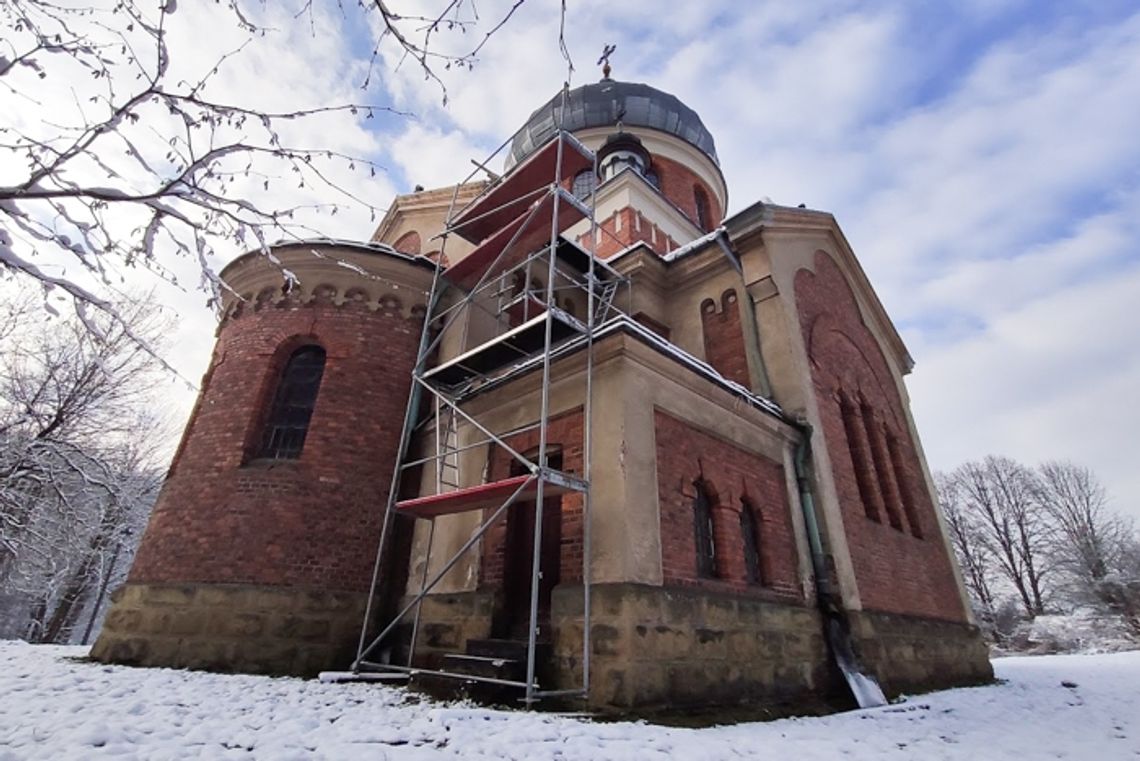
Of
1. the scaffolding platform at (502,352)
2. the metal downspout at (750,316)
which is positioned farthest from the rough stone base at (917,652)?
the scaffolding platform at (502,352)

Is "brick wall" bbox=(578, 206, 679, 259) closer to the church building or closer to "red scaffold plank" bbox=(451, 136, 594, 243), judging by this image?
the church building

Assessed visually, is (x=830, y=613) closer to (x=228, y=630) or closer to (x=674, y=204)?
(x=228, y=630)

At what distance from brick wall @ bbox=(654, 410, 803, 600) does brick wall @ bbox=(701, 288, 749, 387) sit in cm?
199

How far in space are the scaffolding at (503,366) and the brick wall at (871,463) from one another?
4151 millimetres

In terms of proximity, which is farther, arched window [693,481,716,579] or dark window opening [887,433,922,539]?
dark window opening [887,433,922,539]

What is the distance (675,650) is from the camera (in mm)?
5340

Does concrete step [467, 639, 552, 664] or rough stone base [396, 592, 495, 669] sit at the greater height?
rough stone base [396, 592, 495, 669]

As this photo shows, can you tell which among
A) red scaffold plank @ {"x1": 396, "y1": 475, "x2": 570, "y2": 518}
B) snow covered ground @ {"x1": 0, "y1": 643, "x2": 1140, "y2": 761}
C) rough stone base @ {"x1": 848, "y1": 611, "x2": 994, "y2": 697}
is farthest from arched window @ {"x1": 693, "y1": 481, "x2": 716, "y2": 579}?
rough stone base @ {"x1": 848, "y1": 611, "x2": 994, "y2": 697}

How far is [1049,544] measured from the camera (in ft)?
102

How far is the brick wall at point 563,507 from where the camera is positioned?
5898 mm

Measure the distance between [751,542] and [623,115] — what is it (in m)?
16.3

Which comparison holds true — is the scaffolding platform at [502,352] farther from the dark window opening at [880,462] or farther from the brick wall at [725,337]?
the dark window opening at [880,462]

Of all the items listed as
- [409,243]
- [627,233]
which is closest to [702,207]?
[627,233]

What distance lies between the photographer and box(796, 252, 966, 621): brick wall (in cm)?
859
